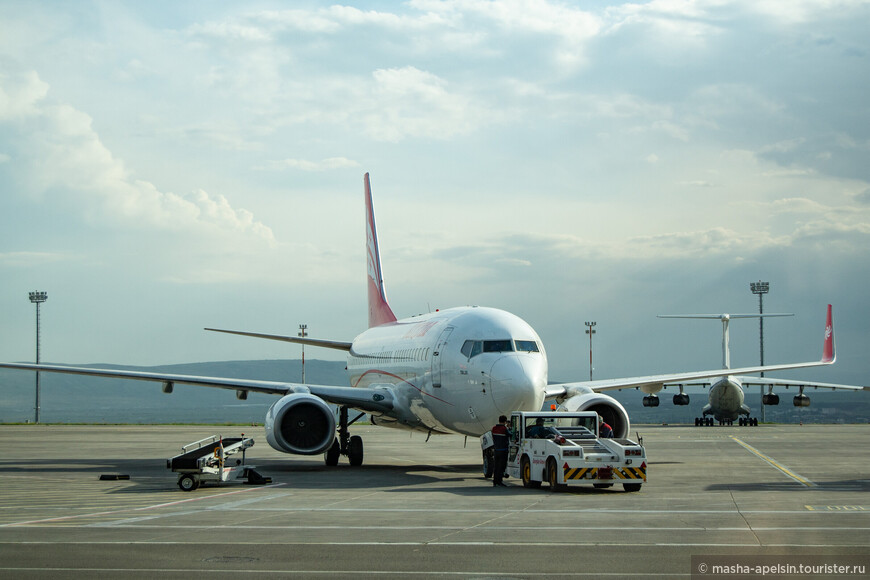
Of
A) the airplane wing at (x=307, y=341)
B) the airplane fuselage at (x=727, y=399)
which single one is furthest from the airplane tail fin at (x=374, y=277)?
the airplane fuselage at (x=727, y=399)

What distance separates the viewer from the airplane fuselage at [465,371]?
79.5ft

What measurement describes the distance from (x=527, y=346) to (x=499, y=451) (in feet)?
9.74

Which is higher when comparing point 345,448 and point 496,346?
point 496,346

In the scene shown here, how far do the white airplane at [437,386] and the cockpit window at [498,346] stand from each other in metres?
0.02

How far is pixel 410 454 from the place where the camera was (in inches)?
1485

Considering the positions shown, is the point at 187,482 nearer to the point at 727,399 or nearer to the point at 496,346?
the point at 496,346

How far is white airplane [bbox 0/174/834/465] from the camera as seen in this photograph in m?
24.5

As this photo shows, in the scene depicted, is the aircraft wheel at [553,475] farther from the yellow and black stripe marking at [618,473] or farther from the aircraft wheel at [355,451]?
the aircraft wheel at [355,451]

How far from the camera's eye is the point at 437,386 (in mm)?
26688

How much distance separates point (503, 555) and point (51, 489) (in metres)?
13.9

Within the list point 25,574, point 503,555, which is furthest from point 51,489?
point 503,555

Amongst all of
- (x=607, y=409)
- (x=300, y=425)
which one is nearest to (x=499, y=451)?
(x=607, y=409)

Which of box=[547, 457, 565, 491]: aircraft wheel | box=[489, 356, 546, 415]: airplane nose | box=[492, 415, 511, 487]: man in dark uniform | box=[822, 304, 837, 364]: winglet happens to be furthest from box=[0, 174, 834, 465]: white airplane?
box=[822, 304, 837, 364]: winglet

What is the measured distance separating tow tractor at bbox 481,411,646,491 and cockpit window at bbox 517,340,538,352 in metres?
1.86
